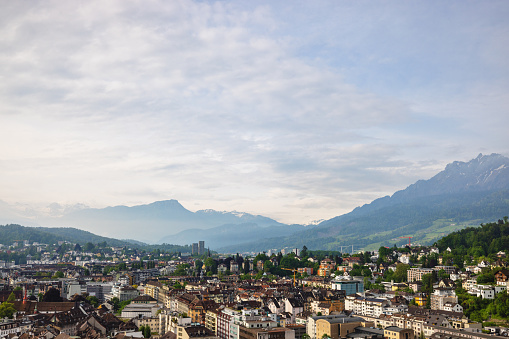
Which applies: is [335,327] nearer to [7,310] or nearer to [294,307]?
[294,307]

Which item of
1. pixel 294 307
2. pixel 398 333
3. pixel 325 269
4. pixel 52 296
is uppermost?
pixel 325 269

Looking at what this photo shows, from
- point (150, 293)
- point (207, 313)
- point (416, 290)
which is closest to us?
point (207, 313)

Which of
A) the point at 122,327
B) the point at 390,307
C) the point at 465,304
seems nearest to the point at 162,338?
the point at 122,327

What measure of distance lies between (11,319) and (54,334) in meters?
17.0

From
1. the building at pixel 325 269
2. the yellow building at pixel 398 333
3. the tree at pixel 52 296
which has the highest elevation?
the building at pixel 325 269

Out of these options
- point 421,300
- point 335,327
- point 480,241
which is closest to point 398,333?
point 335,327

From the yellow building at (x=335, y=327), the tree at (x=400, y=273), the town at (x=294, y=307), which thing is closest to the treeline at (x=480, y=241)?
the town at (x=294, y=307)

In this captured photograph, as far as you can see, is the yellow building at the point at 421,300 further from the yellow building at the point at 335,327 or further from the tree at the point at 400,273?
the tree at the point at 400,273

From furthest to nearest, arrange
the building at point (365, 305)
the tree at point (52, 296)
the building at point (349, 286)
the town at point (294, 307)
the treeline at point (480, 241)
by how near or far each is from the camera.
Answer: the treeline at point (480, 241) → the building at point (349, 286) → the tree at point (52, 296) → the building at point (365, 305) → the town at point (294, 307)

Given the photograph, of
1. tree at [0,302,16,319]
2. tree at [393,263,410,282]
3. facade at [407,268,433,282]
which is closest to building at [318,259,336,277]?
tree at [393,263,410,282]

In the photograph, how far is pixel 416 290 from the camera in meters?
94.9

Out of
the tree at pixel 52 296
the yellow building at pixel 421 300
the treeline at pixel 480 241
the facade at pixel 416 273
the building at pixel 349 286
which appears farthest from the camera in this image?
the treeline at pixel 480 241

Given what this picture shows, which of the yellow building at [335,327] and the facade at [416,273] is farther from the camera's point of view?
the facade at [416,273]

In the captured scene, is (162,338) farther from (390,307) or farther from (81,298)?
(81,298)
